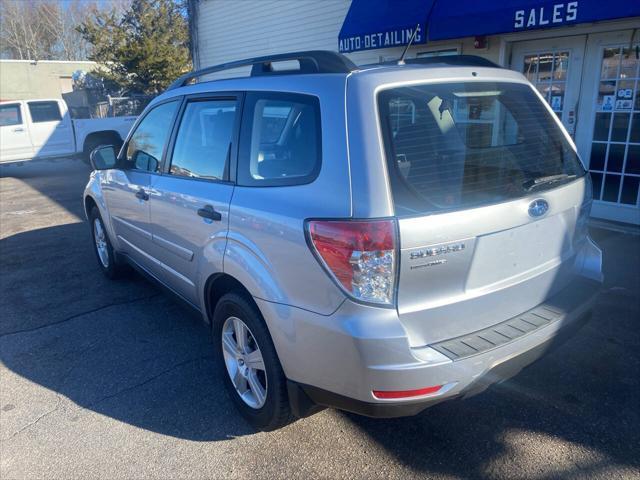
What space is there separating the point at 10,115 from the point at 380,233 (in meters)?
14.9

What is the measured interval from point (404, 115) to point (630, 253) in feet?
13.9

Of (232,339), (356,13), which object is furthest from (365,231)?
(356,13)

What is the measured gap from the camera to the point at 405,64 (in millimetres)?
2770

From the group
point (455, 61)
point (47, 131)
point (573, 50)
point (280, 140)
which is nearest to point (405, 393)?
point (280, 140)

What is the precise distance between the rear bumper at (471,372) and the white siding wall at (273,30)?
5962 mm

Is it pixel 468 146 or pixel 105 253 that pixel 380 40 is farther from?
pixel 468 146

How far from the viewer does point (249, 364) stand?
2.91 m

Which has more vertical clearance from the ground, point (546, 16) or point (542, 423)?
point (546, 16)

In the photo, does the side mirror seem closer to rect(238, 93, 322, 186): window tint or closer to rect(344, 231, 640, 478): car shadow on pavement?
rect(238, 93, 322, 186): window tint

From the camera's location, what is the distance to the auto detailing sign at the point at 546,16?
5.78 metres

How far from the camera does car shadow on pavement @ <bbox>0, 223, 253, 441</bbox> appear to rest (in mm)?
3197

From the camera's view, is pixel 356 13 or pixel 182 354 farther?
pixel 356 13

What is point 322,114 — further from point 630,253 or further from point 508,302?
point 630,253

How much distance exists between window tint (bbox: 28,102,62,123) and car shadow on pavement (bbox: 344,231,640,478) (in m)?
14.2
